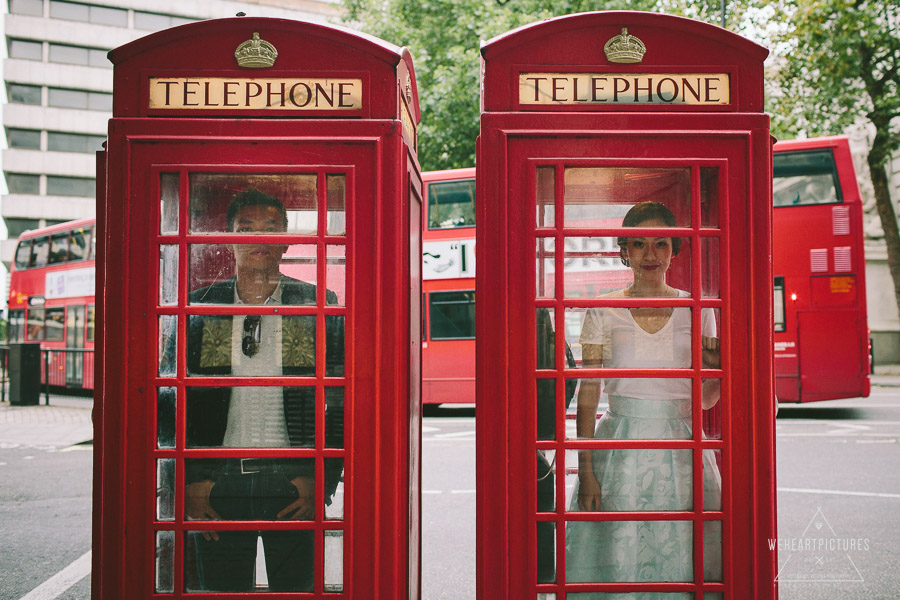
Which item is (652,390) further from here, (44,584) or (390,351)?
(44,584)

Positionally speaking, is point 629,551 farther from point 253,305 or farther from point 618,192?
point 253,305

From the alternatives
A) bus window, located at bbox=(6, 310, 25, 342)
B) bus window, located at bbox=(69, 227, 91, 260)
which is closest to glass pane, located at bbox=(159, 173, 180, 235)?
bus window, located at bbox=(69, 227, 91, 260)

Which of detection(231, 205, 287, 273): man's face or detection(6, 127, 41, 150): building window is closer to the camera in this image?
detection(231, 205, 287, 273): man's face

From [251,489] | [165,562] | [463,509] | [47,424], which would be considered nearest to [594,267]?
[251,489]

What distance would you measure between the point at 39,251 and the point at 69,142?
61.6ft

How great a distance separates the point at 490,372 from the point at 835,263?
7.93m

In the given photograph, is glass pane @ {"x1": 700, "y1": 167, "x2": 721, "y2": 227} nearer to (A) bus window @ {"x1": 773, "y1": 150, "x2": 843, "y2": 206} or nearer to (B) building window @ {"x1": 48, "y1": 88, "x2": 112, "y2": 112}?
(A) bus window @ {"x1": 773, "y1": 150, "x2": 843, "y2": 206}

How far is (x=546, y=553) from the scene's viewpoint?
7.02 feet

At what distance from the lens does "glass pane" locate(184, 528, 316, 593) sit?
7.14 ft

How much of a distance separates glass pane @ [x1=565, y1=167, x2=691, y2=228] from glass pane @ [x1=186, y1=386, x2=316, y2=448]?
1.06 meters

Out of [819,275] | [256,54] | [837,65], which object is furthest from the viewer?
[837,65]

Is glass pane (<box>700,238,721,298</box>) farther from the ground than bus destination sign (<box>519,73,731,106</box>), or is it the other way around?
bus destination sign (<box>519,73,731,106</box>)

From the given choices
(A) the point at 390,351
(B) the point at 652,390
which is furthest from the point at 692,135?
(A) the point at 390,351

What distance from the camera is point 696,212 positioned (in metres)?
2.09
